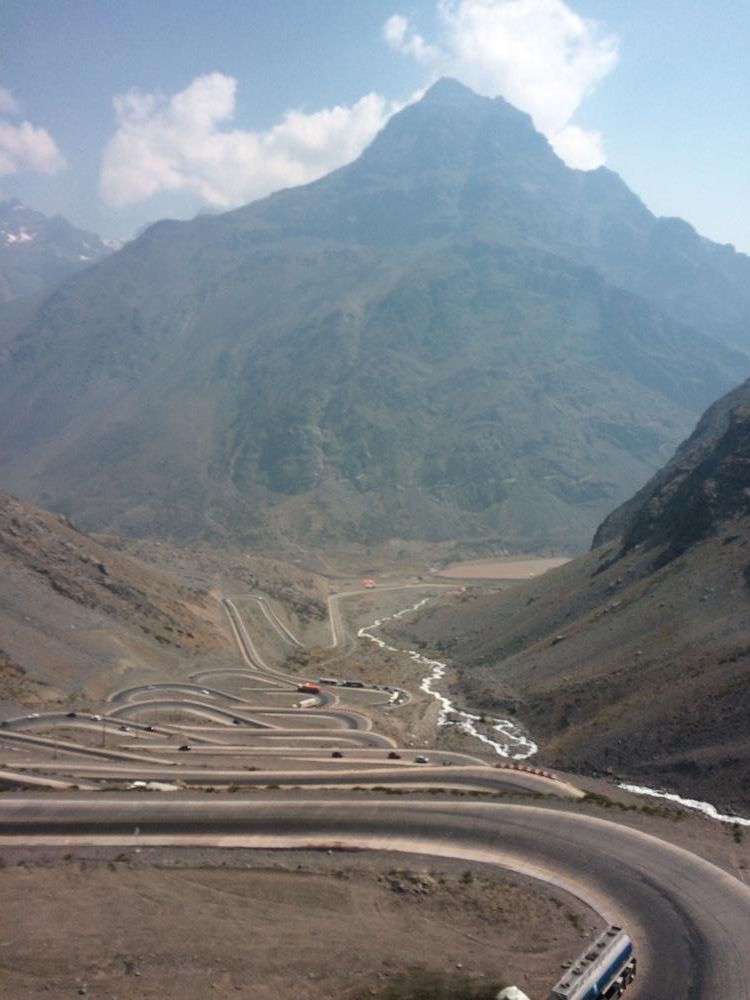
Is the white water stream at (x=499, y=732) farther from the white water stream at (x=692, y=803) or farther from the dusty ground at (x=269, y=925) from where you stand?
the dusty ground at (x=269, y=925)

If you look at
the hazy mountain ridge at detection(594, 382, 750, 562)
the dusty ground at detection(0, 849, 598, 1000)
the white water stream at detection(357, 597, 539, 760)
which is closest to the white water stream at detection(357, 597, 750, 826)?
the white water stream at detection(357, 597, 539, 760)

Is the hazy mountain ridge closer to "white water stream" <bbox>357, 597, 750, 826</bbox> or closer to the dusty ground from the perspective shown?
"white water stream" <bbox>357, 597, 750, 826</bbox>

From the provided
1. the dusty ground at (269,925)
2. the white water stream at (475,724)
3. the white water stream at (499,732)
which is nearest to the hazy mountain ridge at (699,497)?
the white water stream at (475,724)

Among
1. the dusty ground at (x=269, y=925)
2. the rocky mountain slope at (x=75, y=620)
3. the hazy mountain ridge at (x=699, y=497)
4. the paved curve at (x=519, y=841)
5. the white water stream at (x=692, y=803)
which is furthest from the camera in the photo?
the hazy mountain ridge at (x=699, y=497)

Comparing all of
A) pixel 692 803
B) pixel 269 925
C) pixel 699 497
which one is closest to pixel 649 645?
pixel 692 803

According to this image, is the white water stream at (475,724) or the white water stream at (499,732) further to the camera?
the white water stream at (475,724)

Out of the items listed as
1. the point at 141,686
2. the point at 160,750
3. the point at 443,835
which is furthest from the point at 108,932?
the point at 141,686
